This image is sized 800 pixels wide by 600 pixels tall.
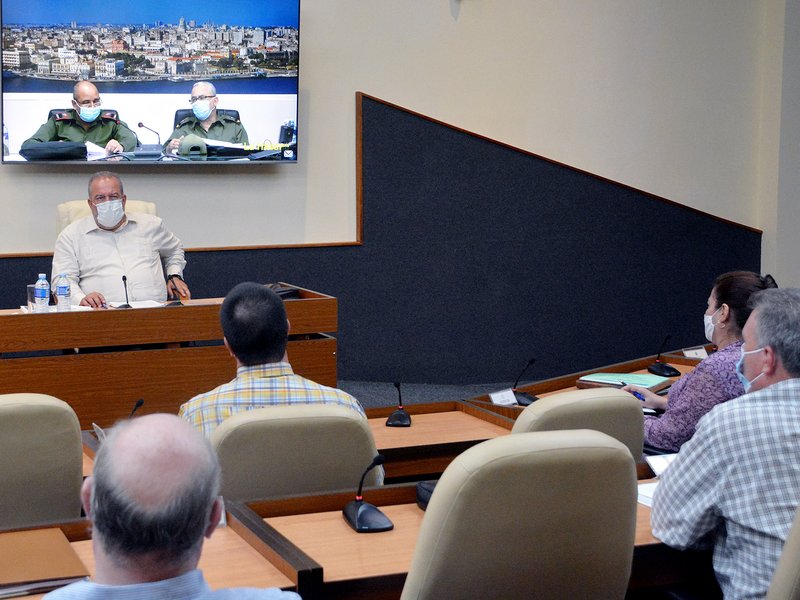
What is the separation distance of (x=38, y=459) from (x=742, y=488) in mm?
1568

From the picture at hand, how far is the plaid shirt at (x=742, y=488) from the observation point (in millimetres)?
2086

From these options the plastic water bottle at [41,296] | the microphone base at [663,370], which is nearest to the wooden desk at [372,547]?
the microphone base at [663,370]

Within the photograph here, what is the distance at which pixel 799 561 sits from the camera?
74.4 inches

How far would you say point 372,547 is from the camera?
2.10 m

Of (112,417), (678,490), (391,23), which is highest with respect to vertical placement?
(391,23)

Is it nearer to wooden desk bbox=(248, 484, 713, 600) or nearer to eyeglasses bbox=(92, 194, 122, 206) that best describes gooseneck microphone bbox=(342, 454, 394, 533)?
wooden desk bbox=(248, 484, 713, 600)

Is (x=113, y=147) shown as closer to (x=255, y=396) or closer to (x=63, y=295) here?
(x=63, y=295)

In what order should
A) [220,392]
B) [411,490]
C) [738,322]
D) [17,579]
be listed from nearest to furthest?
[17,579] → [411,490] → [220,392] → [738,322]

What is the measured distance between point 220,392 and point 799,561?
5.06ft

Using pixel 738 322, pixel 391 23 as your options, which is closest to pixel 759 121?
pixel 391 23

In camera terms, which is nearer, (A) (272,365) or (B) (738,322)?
(A) (272,365)

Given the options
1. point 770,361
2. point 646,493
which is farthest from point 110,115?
point 770,361

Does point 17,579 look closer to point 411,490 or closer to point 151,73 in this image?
point 411,490

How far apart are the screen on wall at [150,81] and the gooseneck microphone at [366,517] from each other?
14.2 ft
